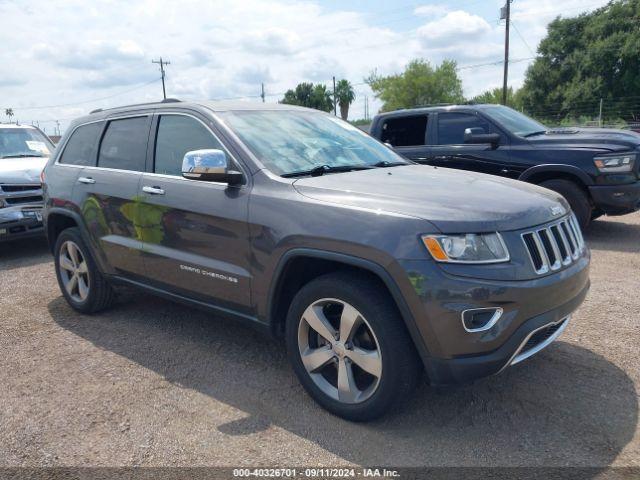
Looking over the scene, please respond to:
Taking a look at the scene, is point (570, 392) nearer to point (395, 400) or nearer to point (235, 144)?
point (395, 400)

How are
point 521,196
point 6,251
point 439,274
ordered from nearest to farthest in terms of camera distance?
1. point 439,274
2. point 521,196
3. point 6,251

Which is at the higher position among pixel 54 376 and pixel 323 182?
pixel 323 182

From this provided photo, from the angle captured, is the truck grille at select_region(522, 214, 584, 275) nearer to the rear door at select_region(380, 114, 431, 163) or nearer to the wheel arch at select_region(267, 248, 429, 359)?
the wheel arch at select_region(267, 248, 429, 359)

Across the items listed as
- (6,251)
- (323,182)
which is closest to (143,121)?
(323,182)

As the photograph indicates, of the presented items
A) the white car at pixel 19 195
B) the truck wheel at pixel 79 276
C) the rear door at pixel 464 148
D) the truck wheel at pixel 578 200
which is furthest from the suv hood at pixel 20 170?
the truck wheel at pixel 578 200

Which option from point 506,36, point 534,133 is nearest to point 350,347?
point 534,133

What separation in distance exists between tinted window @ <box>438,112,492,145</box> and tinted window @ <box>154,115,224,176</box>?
4.92 m

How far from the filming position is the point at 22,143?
8922 mm

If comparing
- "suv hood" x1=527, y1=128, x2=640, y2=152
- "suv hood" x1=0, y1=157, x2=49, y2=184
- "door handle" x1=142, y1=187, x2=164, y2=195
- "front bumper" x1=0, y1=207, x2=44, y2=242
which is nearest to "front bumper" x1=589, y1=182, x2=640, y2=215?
"suv hood" x1=527, y1=128, x2=640, y2=152

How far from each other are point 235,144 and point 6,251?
635 cm

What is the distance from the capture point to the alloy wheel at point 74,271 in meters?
4.95

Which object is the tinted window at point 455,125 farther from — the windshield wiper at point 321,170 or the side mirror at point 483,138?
the windshield wiper at point 321,170

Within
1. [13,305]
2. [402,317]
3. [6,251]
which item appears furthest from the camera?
[6,251]

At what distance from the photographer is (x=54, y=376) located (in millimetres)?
3830
